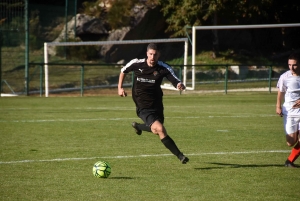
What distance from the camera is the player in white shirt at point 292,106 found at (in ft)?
31.8

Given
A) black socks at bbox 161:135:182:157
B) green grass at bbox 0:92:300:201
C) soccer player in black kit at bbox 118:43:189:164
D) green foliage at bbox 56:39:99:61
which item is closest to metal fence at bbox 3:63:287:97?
green foliage at bbox 56:39:99:61

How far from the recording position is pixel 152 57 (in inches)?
398

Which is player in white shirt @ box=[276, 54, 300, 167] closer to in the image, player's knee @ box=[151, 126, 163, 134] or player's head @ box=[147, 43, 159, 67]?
player's knee @ box=[151, 126, 163, 134]

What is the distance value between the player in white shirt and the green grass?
1.38 feet

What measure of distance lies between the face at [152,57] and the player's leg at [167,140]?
1.00m

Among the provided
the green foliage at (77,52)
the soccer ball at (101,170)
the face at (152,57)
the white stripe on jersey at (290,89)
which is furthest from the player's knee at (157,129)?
the green foliage at (77,52)

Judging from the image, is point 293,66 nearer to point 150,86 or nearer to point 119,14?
point 150,86

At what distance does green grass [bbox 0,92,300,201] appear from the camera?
25.6 feet

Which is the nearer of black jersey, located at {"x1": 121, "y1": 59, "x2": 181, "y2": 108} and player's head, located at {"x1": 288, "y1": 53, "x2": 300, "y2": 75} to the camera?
player's head, located at {"x1": 288, "y1": 53, "x2": 300, "y2": 75}

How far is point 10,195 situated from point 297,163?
4.83m

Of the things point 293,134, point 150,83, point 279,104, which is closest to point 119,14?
point 150,83

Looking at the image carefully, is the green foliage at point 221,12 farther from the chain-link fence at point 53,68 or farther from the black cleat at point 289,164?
the black cleat at point 289,164

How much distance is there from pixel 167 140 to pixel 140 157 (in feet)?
3.51

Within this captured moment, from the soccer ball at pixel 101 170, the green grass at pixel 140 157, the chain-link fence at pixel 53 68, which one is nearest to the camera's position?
the green grass at pixel 140 157
